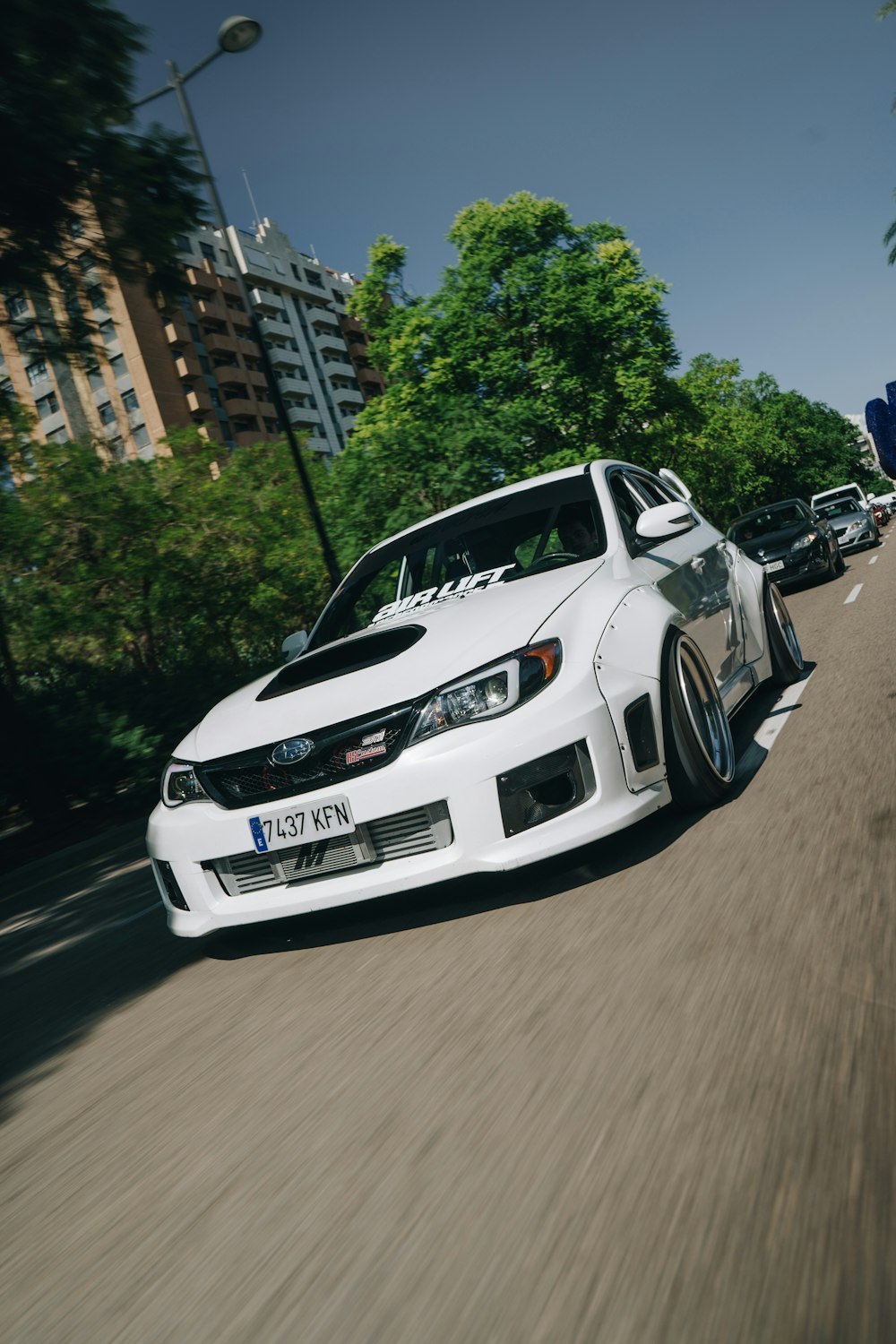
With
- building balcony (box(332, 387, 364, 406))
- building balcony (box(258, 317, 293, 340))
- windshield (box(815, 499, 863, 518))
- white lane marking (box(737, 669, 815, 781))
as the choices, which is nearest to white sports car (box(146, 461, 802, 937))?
white lane marking (box(737, 669, 815, 781))

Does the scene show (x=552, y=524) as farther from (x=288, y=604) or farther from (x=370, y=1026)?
(x=288, y=604)

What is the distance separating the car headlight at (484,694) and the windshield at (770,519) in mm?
14750

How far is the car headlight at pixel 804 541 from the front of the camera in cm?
1692

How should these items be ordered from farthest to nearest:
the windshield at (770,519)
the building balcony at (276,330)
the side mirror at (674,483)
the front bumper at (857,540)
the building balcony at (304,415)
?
the building balcony at (304,415), the building balcony at (276,330), the front bumper at (857,540), the windshield at (770,519), the side mirror at (674,483)

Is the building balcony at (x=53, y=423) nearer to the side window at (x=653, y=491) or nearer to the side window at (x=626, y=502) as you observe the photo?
the side window at (x=653, y=491)

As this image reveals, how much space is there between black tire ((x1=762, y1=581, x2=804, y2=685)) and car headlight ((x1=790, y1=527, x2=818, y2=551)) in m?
9.89

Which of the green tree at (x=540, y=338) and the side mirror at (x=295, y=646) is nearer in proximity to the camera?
the side mirror at (x=295, y=646)

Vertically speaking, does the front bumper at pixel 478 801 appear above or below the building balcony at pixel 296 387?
below

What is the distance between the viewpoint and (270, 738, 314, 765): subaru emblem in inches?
151

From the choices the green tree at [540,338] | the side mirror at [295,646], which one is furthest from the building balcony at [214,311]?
the side mirror at [295,646]

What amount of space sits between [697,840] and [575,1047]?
169 cm

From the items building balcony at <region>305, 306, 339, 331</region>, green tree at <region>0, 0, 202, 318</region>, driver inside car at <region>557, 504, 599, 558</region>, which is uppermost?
building balcony at <region>305, 306, 339, 331</region>

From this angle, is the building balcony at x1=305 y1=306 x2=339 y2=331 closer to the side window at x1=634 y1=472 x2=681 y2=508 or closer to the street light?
the street light

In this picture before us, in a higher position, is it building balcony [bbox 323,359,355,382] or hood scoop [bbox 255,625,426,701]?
building balcony [bbox 323,359,355,382]
